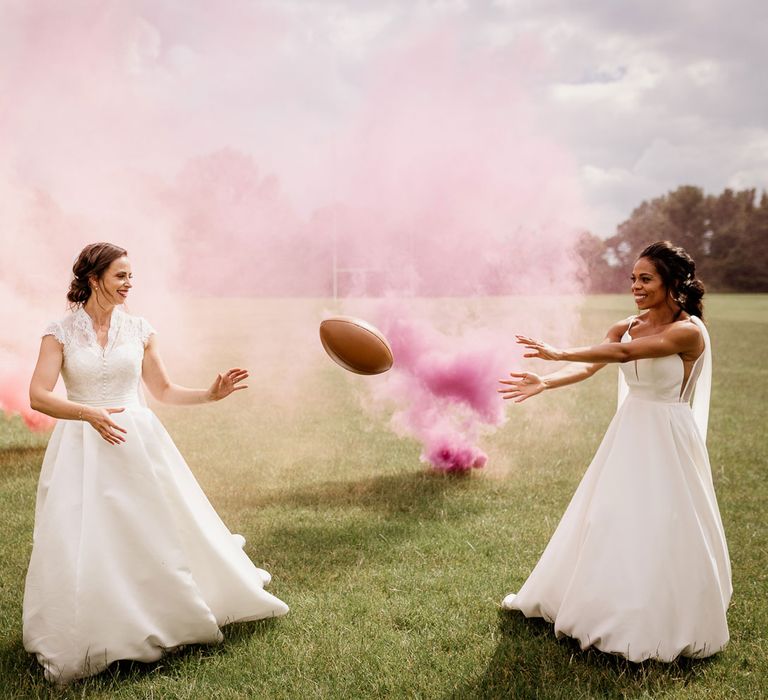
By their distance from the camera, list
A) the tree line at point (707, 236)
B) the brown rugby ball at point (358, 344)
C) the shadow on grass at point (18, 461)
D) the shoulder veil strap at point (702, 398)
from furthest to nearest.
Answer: the tree line at point (707, 236) → the shadow on grass at point (18, 461) → the brown rugby ball at point (358, 344) → the shoulder veil strap at point (702, 398)

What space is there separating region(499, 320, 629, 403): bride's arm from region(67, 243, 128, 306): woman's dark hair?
2.46m

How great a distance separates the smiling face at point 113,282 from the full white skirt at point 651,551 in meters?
3.15

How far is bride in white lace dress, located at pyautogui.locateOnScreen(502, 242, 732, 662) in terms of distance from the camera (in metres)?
4.20

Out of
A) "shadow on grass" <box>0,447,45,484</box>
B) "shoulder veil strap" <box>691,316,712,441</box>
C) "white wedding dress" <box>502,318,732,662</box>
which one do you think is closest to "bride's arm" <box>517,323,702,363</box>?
"white wedding dress" <box>502,318,732,662</box>

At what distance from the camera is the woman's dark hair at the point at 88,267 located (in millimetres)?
4328

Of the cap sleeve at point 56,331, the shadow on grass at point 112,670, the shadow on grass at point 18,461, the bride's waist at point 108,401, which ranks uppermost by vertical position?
the cap sleeve at point 56,331

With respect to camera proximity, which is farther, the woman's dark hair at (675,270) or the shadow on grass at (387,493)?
the shadow on grass at (387,493)

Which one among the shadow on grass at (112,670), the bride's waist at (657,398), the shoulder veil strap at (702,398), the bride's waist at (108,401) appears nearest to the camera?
the shadow on grass at (112,670)

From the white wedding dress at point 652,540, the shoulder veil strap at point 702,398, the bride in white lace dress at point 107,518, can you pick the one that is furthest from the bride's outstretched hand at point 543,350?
the bride in white lace dress at point 107,518

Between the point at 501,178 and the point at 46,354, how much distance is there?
5753 millimetres

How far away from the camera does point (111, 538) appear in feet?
13.5

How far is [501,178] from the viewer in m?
8.42

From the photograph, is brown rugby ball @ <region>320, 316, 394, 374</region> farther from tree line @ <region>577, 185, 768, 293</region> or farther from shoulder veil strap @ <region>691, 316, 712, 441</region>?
tree line @ <region>577, 185, 768, 293</region>

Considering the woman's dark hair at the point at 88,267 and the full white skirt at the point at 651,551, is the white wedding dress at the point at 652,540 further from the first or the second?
the woman's dark hair at the point at 88,267
